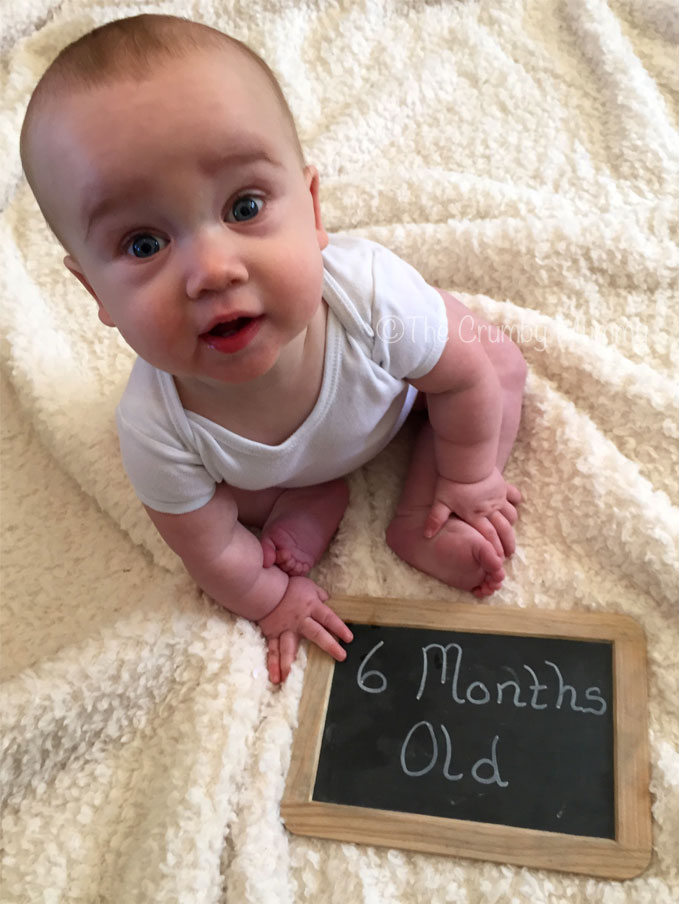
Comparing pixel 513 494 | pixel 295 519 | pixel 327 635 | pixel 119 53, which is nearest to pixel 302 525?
pixel 295 519

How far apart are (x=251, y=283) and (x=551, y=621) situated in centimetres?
42

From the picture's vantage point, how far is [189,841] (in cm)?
68

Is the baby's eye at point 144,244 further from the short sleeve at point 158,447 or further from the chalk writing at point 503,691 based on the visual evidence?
the chalk writing at point 503,691

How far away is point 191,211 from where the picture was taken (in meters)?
0.54

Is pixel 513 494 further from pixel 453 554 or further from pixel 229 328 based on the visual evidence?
pixel 229 328

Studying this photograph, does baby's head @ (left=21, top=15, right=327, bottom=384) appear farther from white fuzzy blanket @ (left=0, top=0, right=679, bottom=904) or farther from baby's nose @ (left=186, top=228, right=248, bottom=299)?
white fuzzy blanket @ (left=0, top=0, right=679, bottom=904)

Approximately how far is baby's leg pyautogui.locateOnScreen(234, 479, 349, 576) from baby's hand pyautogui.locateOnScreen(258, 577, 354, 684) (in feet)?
0.10

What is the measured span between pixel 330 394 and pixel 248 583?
20 centimetres

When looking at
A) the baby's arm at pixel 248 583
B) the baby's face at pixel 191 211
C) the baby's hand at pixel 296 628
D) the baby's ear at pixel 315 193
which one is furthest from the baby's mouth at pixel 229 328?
the baby's hand at pixel 296 628

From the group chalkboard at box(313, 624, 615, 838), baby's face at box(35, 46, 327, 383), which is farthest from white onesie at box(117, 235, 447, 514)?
chalkboard at box(313, 624, 615, 838)

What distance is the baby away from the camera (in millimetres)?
535

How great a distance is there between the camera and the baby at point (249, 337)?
0.53 m

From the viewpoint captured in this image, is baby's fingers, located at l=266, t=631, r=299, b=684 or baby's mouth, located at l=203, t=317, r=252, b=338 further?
baby's fingers, located at l=266, t=631, r=299, b=684

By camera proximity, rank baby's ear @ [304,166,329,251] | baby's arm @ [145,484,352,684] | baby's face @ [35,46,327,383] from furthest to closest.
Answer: baby's arm @ [145,484,352,684] < baby's ear @ [304,166,329,251] < baby's face @ [35,46,327,383]
